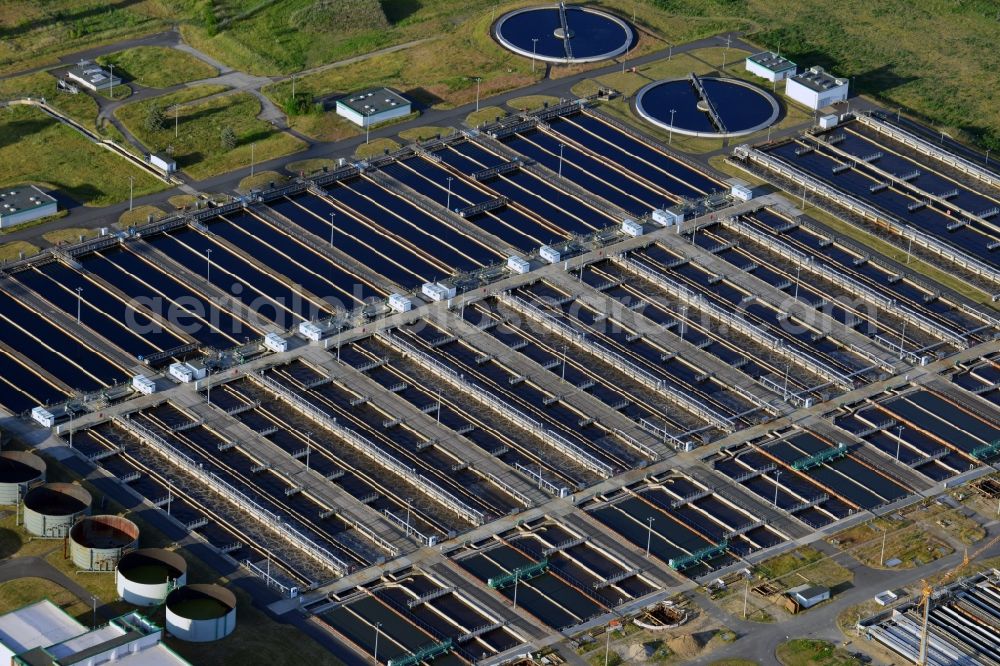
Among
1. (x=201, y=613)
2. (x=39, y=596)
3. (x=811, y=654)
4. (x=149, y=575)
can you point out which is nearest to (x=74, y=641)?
(x=39, y=596)

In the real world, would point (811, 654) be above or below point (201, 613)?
below

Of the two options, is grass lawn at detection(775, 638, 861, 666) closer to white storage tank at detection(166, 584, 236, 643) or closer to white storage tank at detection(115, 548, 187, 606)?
white storage tank at detection(166, 584, 236, 643)

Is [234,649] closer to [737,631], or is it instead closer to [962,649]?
[737,631]

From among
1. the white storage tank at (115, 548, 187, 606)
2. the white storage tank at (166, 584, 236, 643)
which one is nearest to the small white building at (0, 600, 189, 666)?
the white storage tank at (166, 584, 236, 643)

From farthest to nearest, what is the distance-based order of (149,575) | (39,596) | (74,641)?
(149,575), (39,596), (74,641)

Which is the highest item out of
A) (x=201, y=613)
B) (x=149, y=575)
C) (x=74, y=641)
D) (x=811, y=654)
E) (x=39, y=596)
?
(x=74, y=641)

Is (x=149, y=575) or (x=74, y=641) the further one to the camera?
(x=149, y=575)

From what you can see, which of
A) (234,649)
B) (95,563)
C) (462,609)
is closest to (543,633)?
(462,609)

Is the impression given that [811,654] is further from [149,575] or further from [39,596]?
[39,596]

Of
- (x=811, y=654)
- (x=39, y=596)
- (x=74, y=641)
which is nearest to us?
(x=74, y=641)
